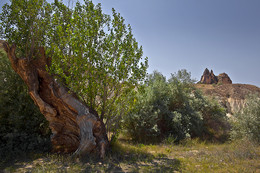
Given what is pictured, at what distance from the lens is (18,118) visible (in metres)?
8.55

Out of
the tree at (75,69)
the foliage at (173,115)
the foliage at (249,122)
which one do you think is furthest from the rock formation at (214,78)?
the tree at (75,69)

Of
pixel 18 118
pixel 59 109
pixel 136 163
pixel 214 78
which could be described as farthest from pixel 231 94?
pixel 214 78

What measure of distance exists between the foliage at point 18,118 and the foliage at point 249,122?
1149cm

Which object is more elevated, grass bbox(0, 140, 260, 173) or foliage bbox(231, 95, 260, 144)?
foliage bbox(231, 95, 260, 144)

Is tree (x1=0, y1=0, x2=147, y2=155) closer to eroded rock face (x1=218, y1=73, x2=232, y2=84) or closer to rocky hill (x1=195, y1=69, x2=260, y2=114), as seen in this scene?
rocky hill (x1=195, y1=69, x2=260, y2=114)

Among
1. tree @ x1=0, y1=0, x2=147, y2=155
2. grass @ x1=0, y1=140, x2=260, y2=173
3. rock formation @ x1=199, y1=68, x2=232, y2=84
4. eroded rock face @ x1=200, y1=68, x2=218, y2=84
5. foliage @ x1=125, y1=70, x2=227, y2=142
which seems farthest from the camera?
eroded rock face @ x1=200, y1=68, x2=218, y2=84

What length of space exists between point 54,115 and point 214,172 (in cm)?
693

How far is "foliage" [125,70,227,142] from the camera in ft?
36.2

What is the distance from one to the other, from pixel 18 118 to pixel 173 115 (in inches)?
369

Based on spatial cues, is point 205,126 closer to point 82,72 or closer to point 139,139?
point 139,139

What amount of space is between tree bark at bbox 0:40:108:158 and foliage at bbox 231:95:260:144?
A: 8.62 meters

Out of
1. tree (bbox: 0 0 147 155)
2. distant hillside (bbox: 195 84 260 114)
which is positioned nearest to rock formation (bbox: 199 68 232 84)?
distant hillside (bbox: 195 84 260 114)

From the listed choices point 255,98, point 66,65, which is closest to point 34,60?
point 66,65

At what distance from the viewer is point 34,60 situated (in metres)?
8.41
